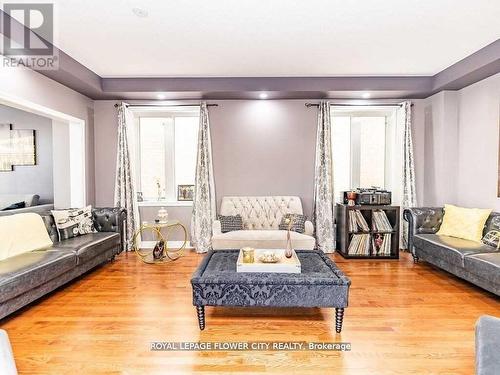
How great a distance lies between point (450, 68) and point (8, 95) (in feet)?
17.8

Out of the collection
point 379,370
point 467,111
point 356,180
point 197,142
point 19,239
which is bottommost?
point 379,370

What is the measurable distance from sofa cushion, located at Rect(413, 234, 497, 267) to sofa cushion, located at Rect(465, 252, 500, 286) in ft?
0.33

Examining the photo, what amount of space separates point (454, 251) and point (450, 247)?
10 centimetres

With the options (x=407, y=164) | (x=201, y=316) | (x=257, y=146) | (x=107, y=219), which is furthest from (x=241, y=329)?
(x=407, y=164)

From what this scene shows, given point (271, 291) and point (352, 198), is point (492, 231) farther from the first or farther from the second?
point (271, 291)

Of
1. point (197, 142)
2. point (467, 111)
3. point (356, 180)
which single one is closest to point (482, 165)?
point (467, 111)

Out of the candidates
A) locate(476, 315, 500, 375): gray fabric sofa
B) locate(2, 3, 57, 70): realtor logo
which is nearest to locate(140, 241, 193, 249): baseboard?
locate(2, 3, 57, 70): realtor logo

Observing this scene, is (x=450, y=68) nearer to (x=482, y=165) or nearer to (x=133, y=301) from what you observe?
(x=482, y=165)

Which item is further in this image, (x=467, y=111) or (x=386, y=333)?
(x=467, y=111)

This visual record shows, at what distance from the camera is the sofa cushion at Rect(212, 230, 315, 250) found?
4.02m

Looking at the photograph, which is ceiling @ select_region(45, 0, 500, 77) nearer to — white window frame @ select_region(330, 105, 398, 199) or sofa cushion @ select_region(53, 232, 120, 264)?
white window frame @ select_region(330, 105, 398, 199)

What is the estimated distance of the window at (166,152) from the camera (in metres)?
5.35

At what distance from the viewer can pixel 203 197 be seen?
4934 mm

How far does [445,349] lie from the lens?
2.22m
